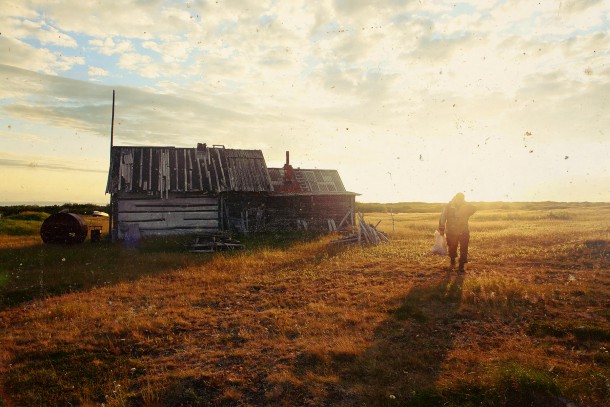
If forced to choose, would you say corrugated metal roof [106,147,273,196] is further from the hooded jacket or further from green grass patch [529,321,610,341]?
green grass patch [529,321,610,341]

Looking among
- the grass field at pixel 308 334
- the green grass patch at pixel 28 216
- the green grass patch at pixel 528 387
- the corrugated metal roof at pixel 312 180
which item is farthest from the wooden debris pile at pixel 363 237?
the green grass patch at pixel 28 216

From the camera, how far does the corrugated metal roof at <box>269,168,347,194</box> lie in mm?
28797

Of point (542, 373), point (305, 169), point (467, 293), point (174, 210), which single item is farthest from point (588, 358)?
point (305, 169)

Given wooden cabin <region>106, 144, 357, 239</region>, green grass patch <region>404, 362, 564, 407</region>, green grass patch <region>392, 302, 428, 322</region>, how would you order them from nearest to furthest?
1. green grass patch <region>404, 362, 564, 407</region>
2. green grass patch <region>392, 302, 428, 322</region>
3. wooden cabin <region>106, 144, 357, 239</region>

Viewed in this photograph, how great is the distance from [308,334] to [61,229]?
59.1 ft

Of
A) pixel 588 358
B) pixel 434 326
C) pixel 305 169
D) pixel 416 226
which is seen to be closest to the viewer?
pixel 588 358

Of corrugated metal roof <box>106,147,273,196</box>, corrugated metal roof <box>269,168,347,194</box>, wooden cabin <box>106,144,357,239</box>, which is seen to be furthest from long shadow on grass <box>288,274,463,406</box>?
corrugated metal roof <box>269,168,347,194</box>

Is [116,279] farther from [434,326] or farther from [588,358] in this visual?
[588,358]

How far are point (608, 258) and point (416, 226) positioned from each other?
61.2ft

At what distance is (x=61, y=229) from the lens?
20266 mm

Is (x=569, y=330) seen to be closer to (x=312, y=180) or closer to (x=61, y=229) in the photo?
(x=61, y=229)

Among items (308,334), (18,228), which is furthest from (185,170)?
(308,334)

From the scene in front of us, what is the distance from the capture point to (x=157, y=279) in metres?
12.2

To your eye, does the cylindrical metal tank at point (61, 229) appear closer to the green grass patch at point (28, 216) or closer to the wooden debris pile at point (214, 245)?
Answer: the wooden debris pile at point (214, 245)
